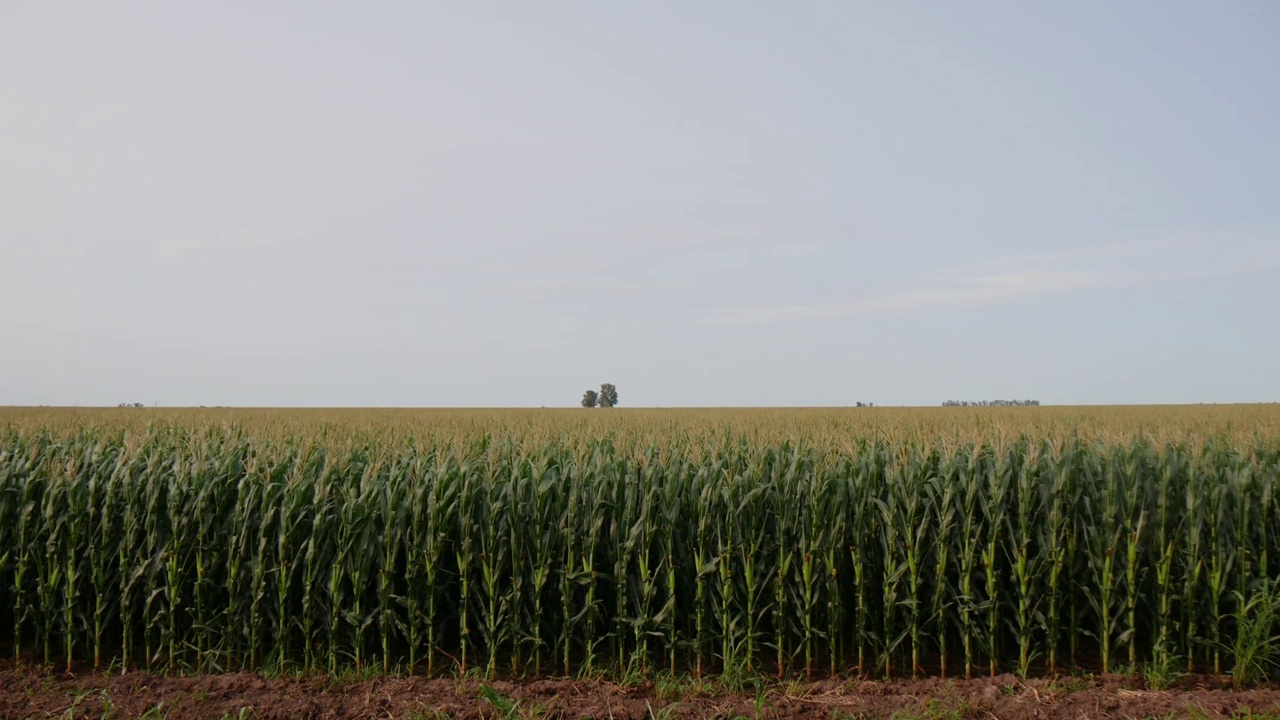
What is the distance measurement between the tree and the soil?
65.2m

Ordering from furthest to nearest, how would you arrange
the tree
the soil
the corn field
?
1. the tree
2. the corn field
3. the soil

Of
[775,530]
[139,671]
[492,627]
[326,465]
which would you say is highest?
[326,465]

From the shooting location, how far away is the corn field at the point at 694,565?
22.1 ft

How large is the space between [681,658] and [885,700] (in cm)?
166

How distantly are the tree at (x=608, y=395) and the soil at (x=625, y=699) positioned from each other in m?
65.2

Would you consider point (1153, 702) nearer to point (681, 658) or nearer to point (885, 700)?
point (885, 700)

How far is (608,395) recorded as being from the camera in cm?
7212

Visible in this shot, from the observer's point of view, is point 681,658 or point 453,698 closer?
point 453,698

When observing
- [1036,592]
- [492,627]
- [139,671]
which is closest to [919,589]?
[1036,592]

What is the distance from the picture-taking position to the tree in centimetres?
7212

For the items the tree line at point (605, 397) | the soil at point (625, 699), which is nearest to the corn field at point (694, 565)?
the soil at point (625, 699)

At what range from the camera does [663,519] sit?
6.84 metres

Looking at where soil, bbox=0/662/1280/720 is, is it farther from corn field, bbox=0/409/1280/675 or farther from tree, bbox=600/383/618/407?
tree, bbox=600/383/618/407

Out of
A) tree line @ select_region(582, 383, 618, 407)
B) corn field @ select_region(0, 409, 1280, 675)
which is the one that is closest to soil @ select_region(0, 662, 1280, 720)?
corn field @ select_region(0, 409, 1280, 675)
